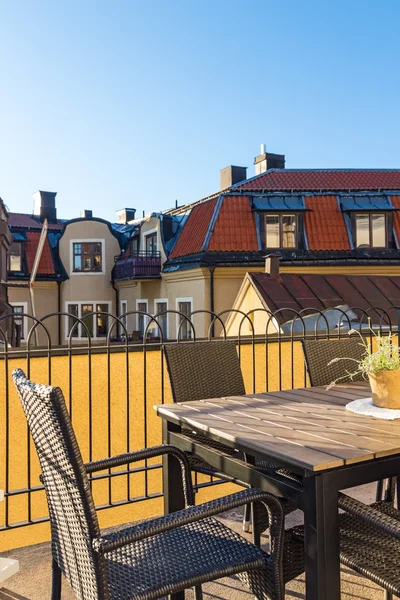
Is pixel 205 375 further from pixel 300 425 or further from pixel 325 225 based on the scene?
pixel 325 225

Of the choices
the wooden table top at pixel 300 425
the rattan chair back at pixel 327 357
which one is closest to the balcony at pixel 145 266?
the rattan chair back at pixel 327 357

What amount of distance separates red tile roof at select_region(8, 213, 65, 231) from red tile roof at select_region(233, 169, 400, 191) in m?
10.2

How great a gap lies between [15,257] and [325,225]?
13.0 m

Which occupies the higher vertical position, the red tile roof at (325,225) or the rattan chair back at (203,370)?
the red tile roof at (325,225)

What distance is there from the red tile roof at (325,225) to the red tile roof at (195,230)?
10.9 feet

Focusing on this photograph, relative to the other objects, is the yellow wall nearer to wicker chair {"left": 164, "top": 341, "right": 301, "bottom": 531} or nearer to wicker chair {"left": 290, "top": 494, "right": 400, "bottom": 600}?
wicker chair {"left": 164, "top": 341, "right": 301, "bottom": 531}

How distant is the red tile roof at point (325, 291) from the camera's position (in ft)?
33.3

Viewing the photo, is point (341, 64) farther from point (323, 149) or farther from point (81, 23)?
point (323, 149)

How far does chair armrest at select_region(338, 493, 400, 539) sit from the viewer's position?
186 centimetres

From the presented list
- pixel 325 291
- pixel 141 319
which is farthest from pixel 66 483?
pixel 141 319

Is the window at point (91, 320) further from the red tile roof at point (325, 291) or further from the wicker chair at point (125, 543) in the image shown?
the wicker chair at point (125, 543)

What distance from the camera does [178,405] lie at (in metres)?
2.83

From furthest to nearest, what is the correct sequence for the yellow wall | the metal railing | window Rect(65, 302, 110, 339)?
window Rect(65, 302, 110, 339) < the yellow wall < the metal railing

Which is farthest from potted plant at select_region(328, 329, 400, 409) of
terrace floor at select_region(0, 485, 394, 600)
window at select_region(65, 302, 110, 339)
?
window at select_region(65, 302, 110, 339)
